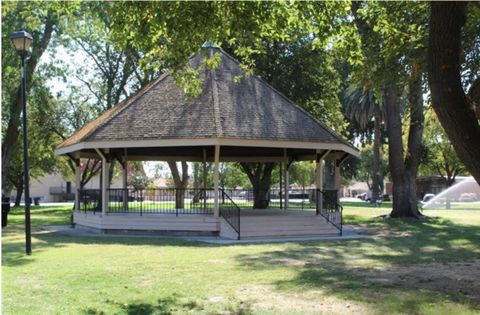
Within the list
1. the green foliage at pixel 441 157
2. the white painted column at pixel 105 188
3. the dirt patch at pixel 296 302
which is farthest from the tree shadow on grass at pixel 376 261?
the green foliage at pixel 441 157

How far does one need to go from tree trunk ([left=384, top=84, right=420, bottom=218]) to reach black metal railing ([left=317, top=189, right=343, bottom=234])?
7.71 m

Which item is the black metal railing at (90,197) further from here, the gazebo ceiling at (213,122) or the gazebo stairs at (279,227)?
the gazebo stairs at (279,227)

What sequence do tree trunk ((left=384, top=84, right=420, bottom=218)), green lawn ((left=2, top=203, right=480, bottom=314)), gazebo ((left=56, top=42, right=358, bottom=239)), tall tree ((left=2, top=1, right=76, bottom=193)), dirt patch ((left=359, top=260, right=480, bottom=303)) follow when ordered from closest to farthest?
green lawn ((left=2, top=203, right=480, bottom=314)), dirt patch ((left=359, top=260, right=480, bottom=303)), gazebo ((left=56, top=42, right=358, bottom=239)), tall tree ((left=2, top=1, right=76, bottom=193)), tree trunk ((left=384, top=84, right=420, bottom=218))

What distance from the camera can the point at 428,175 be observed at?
77812 mm

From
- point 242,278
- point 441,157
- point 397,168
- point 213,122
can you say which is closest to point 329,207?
point 213,122

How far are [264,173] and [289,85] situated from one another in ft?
19.8

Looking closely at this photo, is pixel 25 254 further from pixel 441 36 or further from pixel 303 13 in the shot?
pixel 441 36

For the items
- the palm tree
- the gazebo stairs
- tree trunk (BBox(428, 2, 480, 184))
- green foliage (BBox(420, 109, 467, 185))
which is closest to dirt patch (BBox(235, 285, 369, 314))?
tree trunk (BBox(428, 2, 480, 184))

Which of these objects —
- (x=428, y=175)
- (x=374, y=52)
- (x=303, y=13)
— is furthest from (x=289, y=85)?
(x=428, y=175)

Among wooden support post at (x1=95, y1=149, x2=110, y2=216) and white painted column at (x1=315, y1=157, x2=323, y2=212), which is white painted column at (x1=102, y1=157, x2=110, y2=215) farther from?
white painted column at (x1=315, y1=157, x2=323, y2=212)

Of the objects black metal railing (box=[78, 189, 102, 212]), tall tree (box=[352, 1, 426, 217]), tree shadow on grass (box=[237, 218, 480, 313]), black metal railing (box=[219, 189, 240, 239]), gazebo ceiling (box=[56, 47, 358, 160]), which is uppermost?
tall tree (box=[352, 1, 426, 217])

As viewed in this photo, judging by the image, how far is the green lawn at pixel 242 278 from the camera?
24.7 ft

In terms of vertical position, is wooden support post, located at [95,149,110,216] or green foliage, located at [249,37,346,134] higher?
green foliage, located at [249,37,346,134]

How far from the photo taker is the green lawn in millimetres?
7527
